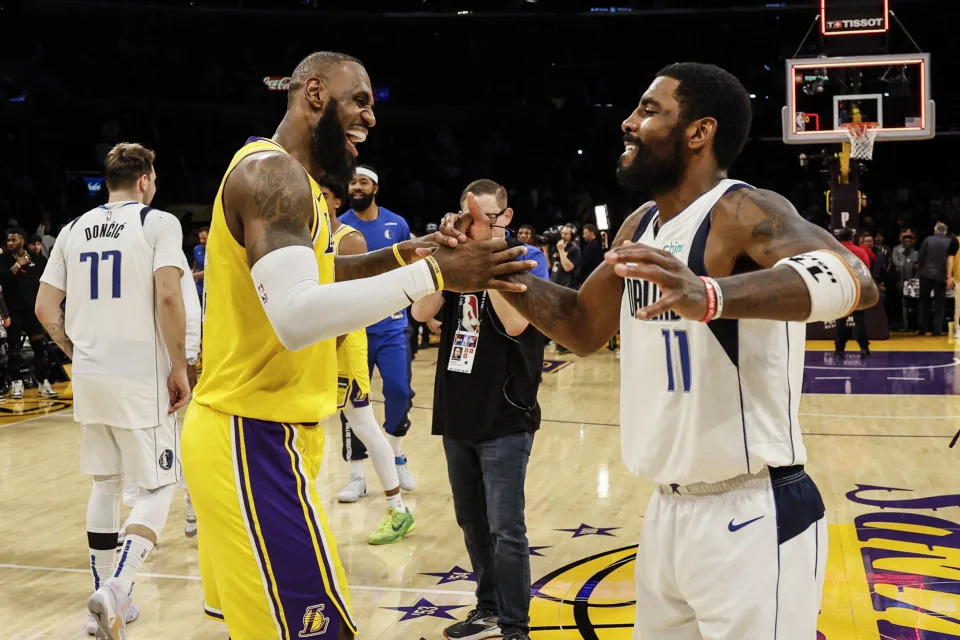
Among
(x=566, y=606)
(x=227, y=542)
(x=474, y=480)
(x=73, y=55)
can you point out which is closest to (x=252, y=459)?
(x=227, y=542)

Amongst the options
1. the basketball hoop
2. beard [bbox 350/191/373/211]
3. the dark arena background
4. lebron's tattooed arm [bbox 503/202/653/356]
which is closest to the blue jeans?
the dark arena background

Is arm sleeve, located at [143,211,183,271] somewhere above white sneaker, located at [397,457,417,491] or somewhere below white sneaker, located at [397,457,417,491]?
above

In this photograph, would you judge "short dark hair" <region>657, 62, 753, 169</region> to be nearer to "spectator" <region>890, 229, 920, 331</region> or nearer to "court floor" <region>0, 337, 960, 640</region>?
"court floor" <region>0, 337, 960, 640</region>

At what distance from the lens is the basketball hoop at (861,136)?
14.3 metres

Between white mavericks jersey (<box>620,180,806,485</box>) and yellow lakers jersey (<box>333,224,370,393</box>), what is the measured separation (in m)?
3.37

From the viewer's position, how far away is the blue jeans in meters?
4.04

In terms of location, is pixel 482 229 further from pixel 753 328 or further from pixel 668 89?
pixel 753 328

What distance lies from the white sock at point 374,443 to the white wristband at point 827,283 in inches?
155

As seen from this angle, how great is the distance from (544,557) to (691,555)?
9.92ft

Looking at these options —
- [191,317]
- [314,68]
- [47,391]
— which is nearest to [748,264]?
[314,68]

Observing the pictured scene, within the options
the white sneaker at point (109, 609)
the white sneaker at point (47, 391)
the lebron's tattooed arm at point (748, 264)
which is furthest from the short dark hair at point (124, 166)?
the white sneaker at point (47, 391)

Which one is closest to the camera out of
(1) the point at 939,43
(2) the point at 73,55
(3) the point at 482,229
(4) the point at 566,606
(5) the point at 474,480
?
(3) the point at 482,229

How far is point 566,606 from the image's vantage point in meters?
4.62

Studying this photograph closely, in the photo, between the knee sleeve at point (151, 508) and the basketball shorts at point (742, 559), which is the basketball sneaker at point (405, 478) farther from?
the basketball shorts at point (742, 559)
